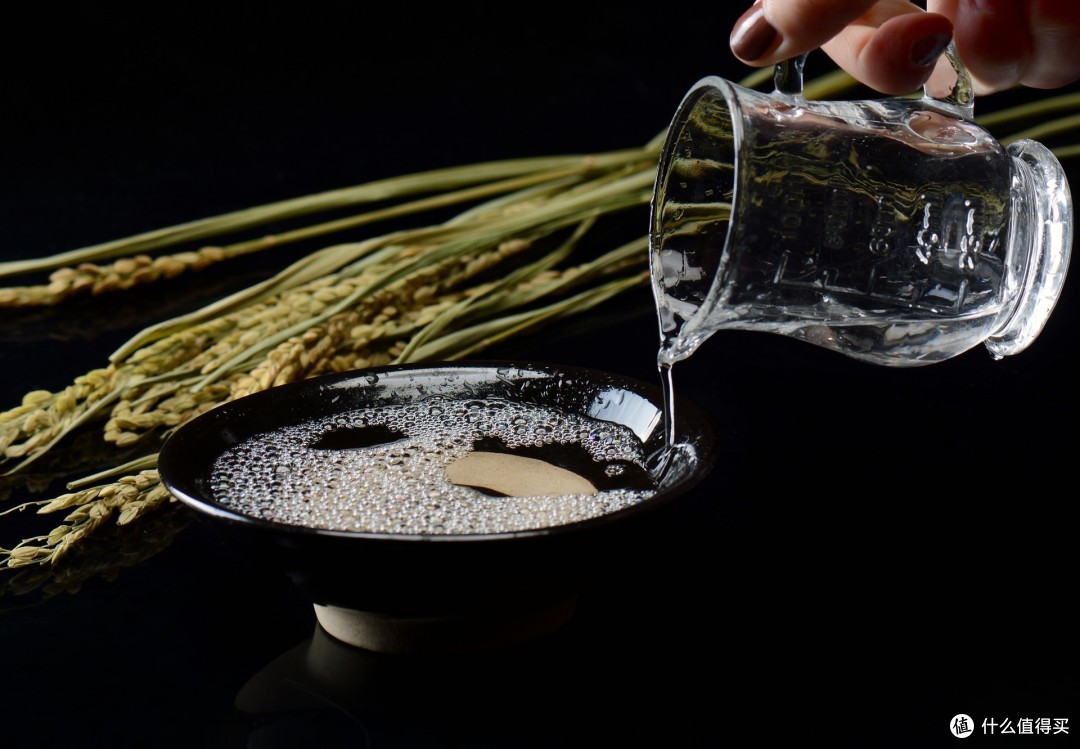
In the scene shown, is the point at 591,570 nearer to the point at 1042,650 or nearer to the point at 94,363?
the point at 1042,650

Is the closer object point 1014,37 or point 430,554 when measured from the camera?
point 430,554

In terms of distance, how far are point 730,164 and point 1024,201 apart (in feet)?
0.63

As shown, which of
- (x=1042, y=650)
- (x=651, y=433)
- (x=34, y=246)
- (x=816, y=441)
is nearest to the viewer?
(x=1042, y=650)

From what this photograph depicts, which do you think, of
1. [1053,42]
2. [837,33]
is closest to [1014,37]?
[1053,42]

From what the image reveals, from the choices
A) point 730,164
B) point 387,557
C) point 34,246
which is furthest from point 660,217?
point 34,246

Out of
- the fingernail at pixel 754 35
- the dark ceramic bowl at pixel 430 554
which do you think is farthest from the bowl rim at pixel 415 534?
the fingernail at pixel 754 35

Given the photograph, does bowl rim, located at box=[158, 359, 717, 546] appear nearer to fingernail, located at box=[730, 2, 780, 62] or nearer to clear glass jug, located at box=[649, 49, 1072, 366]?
clear glass jug, located at box=[649, 49, 1072, 366]

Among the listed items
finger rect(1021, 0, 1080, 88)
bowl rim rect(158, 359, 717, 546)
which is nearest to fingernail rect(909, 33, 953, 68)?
finger rect(1021, 0, 1080, 88)

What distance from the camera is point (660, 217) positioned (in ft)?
2.80

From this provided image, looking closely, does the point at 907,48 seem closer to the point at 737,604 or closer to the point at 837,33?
the point at 837,33

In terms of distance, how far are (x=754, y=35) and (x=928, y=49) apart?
0.11 m

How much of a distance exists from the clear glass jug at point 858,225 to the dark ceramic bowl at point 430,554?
0.33 feet

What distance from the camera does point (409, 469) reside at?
0.81 m

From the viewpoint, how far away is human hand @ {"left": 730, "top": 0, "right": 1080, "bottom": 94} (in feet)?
2.50
